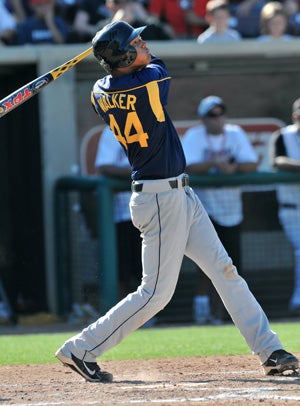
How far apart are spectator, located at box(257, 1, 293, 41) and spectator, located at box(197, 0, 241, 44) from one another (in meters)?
0.41

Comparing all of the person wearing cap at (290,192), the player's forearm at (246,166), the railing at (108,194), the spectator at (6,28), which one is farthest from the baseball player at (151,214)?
the spectator at (6,28)

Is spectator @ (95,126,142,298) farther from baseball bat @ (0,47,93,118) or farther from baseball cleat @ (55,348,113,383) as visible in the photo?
baseball cleat @ (55,348,113,383)

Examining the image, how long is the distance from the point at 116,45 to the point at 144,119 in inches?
17.2

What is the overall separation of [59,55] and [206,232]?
5.19m

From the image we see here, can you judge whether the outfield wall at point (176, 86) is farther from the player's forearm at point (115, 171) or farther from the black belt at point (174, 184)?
the black belt at point (174, 184)

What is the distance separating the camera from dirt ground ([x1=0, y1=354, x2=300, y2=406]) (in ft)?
16.1

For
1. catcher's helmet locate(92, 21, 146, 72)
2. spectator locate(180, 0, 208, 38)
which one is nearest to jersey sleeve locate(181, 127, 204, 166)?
spectator locate(180, 0, 208, 38)

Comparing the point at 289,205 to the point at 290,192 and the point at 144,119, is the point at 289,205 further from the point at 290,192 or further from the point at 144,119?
the point at 144,119

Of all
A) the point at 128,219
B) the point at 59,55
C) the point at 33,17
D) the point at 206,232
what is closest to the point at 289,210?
the point at 128,219

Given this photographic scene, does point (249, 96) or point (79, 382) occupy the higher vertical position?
point (249, 96)

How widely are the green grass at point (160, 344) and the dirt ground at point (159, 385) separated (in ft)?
1.15

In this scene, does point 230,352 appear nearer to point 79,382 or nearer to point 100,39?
point 79,382

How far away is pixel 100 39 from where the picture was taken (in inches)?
214

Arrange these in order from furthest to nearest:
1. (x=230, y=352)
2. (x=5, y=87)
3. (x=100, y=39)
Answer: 1. (x=5, y=87)
2. (x=230, y=352)
3. (x=100, y=39)
